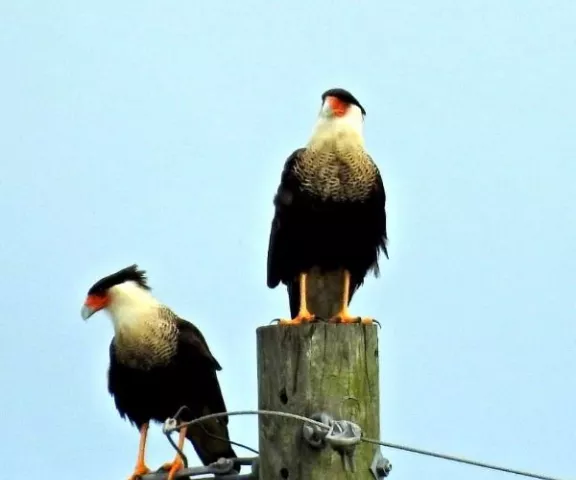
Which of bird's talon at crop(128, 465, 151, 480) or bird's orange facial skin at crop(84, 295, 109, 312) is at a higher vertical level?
bird's orange facial skin at crop(84, 295, 109, 312)

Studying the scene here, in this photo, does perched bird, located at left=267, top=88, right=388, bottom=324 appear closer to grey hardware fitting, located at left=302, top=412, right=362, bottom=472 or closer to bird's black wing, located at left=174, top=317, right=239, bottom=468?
bird's black wing, located at left=174, top=317, right=239, bottom=468

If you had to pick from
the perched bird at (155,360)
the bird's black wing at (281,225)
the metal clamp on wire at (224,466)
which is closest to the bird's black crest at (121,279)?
the perched bird at (155,360)

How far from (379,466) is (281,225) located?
2.87 metres

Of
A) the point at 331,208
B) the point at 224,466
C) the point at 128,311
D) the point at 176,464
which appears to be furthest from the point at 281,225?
the point at 224,466

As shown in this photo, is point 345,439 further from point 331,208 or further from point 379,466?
point 331,208

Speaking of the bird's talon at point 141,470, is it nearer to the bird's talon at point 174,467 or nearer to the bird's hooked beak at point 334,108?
the bird's talon at point 174,467

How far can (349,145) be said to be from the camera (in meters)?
6.57

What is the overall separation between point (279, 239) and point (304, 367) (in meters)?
2.88

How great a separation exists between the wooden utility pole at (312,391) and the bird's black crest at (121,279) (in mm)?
3157

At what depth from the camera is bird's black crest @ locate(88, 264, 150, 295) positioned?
698cm

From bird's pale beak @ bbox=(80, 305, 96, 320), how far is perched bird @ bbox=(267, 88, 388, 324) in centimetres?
105

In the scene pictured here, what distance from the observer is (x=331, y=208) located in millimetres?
6535

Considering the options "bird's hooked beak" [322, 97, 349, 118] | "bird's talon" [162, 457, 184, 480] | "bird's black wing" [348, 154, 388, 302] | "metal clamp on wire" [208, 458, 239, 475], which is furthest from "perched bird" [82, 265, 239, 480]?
"metal clamp on wire" [208, 458, 239, 475]

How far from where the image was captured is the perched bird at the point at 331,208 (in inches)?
257
